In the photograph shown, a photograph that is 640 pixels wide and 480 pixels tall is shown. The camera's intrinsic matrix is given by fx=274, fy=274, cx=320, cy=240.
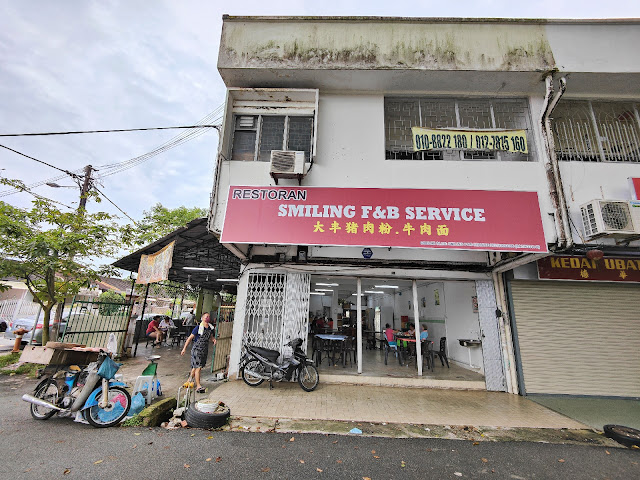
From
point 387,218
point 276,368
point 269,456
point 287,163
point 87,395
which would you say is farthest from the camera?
point 276,368

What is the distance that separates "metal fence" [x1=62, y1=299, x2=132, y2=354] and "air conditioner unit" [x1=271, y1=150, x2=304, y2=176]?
680cm

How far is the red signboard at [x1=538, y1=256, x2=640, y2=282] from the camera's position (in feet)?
21.4

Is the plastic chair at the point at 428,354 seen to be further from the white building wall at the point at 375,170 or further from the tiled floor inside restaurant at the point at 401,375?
the white building wall at the point at 375,170

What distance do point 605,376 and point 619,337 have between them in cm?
99

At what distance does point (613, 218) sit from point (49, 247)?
1276cm

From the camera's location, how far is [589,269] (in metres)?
6.57

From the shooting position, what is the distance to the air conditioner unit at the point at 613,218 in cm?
534

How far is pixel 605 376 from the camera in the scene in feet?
20.7

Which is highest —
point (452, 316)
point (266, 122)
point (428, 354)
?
point (266, 122)

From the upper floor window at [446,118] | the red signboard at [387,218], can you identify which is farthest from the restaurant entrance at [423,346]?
the upper floor window at [446,118]

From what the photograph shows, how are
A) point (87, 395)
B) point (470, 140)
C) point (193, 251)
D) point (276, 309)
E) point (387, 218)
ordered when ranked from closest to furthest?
1. point (87, 395)
2. point (387, 218)
3. point (470, 140)
4. point (276, 309)
5. point (193, 251)

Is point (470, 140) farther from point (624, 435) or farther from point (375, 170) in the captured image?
point (624, 435)

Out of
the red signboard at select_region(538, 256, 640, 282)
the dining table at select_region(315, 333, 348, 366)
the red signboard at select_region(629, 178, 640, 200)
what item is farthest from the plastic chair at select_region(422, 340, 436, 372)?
the red signboard at select_region(629, 178, 640, 200)

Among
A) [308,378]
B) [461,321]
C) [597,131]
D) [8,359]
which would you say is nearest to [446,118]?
[597,131]
